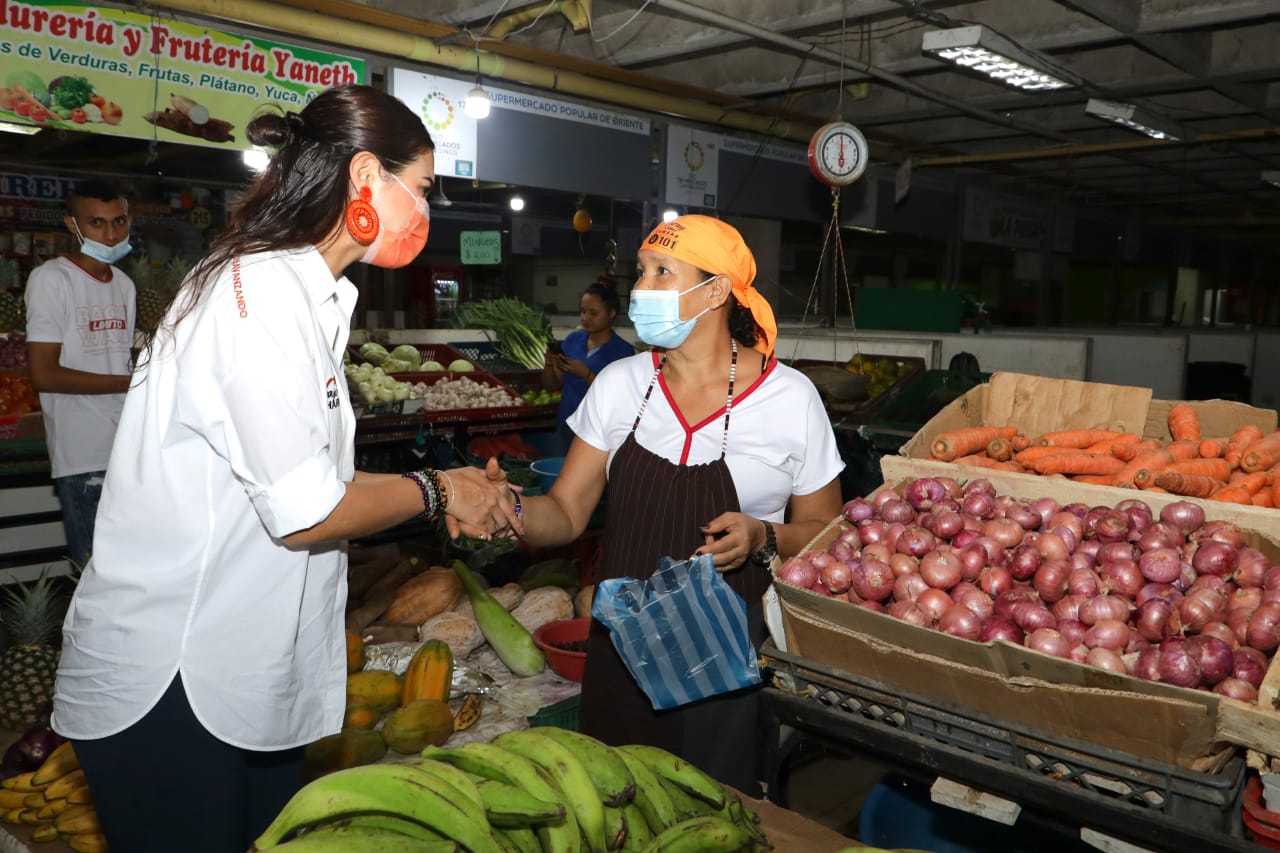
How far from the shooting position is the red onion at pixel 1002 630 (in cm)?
182

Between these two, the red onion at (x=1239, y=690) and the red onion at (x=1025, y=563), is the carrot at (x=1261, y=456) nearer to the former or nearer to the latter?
the red onion at (x=1025, y=563)

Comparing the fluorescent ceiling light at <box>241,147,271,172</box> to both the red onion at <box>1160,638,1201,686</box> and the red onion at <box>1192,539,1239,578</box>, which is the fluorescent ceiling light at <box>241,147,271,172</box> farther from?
the red onion at <box>1160,638,1201,686</box>

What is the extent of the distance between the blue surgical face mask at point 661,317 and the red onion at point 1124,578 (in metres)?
1.14

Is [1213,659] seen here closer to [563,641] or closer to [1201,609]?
[1201,609]

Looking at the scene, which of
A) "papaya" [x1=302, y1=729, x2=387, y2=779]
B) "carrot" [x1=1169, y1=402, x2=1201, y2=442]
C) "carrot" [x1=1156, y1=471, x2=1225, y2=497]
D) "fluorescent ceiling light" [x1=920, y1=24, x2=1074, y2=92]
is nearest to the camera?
"carrot" [x1=1156, y1=471, x2=1225, y2=497]

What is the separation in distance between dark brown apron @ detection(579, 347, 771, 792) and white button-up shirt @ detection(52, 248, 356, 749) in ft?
2.96

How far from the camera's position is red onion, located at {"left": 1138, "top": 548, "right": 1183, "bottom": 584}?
1939 millimetres

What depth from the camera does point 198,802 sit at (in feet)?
5.42

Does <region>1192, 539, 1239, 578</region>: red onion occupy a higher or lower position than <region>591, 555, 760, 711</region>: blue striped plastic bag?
higher

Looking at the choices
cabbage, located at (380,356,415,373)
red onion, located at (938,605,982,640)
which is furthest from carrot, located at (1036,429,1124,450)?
cabbage, located at (380,356,415,373)

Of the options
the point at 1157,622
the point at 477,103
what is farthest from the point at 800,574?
the point at 477,103

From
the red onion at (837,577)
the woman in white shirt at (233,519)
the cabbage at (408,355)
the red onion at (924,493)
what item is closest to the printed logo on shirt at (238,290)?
the woman in white shirt at (233,519)

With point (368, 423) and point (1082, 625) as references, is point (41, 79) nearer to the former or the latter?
Answer: point (368, 423)

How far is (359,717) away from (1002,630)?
2.18 m
